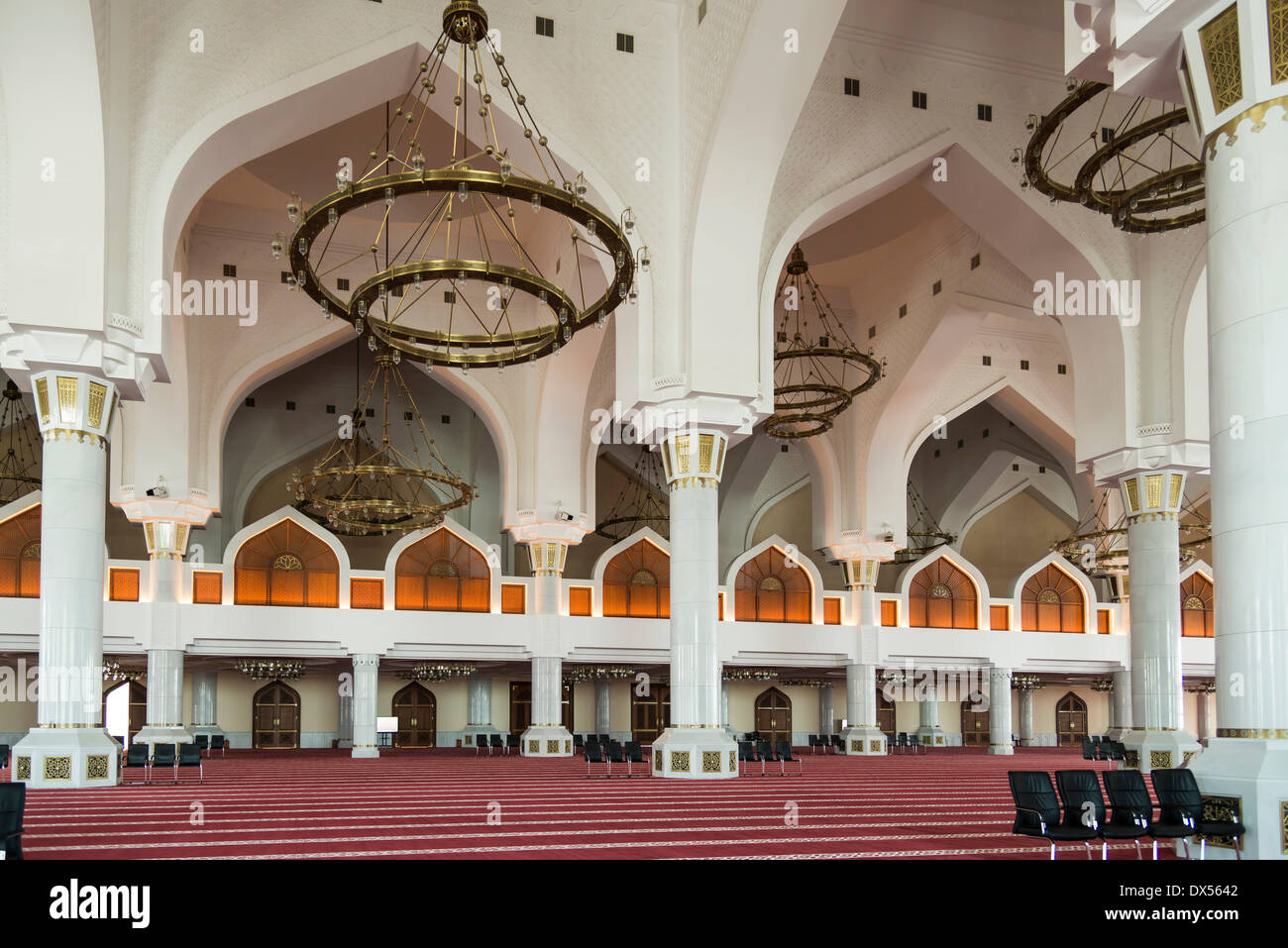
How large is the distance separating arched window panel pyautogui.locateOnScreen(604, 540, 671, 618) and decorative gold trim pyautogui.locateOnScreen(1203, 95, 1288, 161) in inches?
527

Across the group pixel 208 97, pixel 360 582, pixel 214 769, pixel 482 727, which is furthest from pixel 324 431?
pixel 208 97

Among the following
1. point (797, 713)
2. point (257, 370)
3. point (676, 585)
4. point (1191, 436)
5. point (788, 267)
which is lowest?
point (797, 713)

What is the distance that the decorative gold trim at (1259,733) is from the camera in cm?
436

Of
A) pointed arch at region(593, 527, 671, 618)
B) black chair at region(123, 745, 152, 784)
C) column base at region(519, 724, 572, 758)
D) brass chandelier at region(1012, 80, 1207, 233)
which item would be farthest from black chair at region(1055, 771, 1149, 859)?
pointed arch at region(593, 527, 671, 618)

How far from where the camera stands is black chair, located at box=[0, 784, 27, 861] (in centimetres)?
444

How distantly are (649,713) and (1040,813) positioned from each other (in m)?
16.4

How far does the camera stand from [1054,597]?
20625mm

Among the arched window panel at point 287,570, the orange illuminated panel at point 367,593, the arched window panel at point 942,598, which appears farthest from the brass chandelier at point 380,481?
the arched window panel at point 942,598

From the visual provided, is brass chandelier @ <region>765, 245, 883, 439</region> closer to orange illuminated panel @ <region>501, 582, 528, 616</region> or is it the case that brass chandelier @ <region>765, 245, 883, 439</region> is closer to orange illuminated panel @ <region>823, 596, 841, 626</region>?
orange illuminated panel @ <region>823, 596, 841, 626</region>

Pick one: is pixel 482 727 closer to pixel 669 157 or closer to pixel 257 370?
pixel 257 370

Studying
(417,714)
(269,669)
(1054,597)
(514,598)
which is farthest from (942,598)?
(269,669)

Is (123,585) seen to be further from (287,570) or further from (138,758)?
(138,758)

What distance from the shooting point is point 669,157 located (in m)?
10.8

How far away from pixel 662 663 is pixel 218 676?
7.20 meters
